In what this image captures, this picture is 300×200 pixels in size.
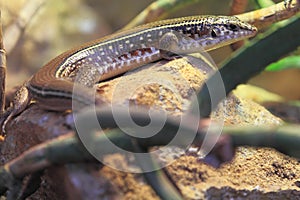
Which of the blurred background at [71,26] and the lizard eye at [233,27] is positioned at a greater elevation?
the lizard eye at [233,27]

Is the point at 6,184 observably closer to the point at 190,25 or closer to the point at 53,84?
the point at 53,84

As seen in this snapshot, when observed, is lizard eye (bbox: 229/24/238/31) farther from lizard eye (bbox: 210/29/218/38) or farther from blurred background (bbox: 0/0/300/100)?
blurred background (bbox: 0/0/300/100)

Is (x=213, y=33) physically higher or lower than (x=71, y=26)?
higher

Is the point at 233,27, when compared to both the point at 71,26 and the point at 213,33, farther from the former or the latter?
the point at 71,26

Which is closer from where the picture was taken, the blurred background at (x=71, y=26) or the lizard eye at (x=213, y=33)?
the lizard eye at (x=213, y=33)

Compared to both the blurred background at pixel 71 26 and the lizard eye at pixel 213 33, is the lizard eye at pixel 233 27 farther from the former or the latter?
the blurred background at pixel 71 26

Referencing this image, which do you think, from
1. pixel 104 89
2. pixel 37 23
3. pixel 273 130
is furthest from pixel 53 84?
pixel 37 23

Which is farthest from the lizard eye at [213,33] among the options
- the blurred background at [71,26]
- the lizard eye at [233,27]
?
the blurred background at [71,26]

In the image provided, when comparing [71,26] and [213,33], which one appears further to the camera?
[71,26]

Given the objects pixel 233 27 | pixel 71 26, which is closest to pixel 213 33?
pixel 233 27

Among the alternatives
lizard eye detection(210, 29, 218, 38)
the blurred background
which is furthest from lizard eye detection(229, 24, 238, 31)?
the blurred background
